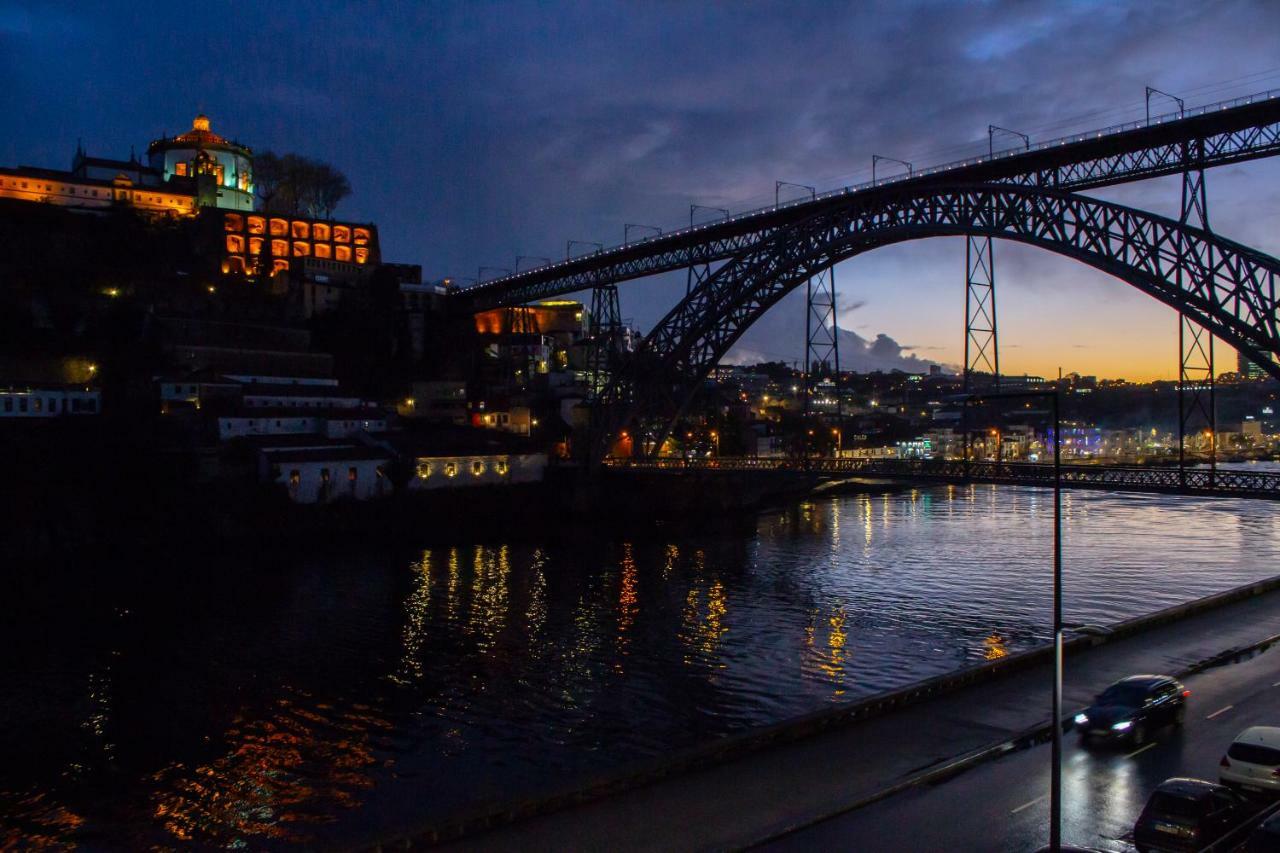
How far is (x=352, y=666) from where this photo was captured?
2072 cm

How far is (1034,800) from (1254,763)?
102 inches

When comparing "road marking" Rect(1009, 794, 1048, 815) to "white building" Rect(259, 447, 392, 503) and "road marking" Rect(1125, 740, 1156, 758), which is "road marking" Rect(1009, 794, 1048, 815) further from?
"white building" Rect(259, 447, 392, 503)

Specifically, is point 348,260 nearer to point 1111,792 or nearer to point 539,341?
point 539,341

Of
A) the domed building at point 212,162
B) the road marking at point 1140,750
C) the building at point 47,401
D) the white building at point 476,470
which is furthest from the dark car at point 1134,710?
the domed building at point 212,162

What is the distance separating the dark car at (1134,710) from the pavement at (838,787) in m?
0.46

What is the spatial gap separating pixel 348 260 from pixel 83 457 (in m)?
38.7

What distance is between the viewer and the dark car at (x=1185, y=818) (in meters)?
8.99

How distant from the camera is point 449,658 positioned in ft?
70.4

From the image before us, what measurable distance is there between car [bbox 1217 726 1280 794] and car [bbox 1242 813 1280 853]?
234 cm

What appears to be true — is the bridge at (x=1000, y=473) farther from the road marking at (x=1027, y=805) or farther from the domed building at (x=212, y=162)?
the domed building at (x=212, y=162)

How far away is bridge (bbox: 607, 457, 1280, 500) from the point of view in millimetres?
25484

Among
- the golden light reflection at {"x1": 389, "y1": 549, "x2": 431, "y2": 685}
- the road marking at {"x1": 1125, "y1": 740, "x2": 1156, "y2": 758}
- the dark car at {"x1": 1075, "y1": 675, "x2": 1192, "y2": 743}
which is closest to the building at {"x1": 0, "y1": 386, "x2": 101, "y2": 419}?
the golden light reflection at {"x1": 389, "y1": 549, "x2": 431, "y2": 685}

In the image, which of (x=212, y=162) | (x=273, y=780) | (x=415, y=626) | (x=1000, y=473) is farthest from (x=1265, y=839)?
(x=212, y=162)

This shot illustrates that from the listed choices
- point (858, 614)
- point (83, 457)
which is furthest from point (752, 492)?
point (83, 457)
